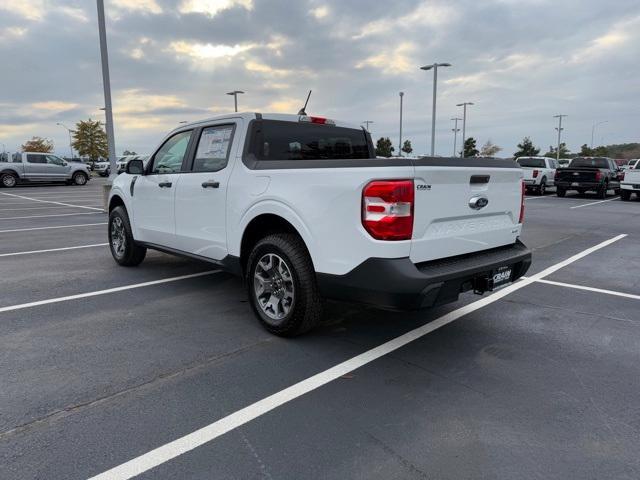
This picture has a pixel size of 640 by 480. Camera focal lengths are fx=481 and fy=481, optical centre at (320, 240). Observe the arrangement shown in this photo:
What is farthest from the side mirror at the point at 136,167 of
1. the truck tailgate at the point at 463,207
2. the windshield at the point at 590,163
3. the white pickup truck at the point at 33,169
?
the white pickup truck at the point at 33,169

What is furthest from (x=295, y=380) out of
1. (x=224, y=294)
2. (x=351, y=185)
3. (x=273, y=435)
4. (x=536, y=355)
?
(x=224, y=294)

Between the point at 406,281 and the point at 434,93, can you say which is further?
the point at 434,93

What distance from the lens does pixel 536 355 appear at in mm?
3803

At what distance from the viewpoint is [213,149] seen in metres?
4.87

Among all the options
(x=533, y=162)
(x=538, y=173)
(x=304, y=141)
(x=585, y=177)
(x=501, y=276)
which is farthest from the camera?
(x=533, y=162)

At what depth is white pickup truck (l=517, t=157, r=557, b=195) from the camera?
2353 cm

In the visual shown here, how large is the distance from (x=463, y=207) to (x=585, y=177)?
70.7 ft

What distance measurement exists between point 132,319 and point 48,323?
2.41 ft

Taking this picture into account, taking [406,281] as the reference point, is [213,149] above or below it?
above

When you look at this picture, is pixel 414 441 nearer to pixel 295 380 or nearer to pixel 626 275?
pixel 295 380

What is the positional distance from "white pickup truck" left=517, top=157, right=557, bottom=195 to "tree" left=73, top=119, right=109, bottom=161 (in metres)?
65.6

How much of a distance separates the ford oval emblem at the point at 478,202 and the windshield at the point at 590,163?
21714mm

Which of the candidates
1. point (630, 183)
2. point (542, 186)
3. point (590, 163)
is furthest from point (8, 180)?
point (630, 183)

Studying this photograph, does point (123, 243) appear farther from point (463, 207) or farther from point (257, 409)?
point (463, 207)
